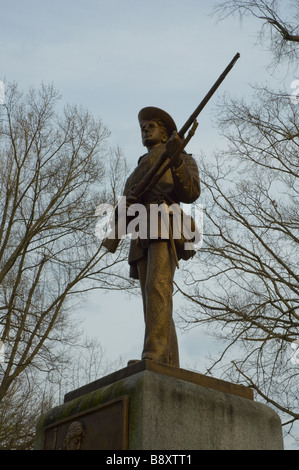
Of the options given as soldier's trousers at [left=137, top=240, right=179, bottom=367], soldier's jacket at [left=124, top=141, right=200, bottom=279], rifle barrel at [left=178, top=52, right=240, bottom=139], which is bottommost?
soldier's trousers at [left=137, top=240, right=179, bottom=367]

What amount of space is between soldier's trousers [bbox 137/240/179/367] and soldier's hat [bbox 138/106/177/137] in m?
1.27

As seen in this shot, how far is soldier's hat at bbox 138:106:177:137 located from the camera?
5660mm

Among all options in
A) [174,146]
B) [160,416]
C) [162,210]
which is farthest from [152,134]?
[160,416]

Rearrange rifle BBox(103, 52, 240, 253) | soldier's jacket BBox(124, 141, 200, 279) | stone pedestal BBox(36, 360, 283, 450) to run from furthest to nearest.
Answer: soldier's jacket BBox(124, 141, 200, 279)
rifle BBox(103, 52, 240, 253)
stone pedestal BBox(36, 360, 283, 450)

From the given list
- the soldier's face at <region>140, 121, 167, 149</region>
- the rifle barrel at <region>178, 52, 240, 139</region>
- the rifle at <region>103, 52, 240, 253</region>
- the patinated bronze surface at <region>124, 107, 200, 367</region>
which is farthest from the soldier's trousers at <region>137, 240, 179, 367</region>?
the soldier's face at <region>140, 121, 167, 149</region>

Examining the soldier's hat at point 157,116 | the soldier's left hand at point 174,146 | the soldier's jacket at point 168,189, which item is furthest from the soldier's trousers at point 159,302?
the soldier's hat at point 157,116

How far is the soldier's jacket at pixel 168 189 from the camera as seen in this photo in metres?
5.20

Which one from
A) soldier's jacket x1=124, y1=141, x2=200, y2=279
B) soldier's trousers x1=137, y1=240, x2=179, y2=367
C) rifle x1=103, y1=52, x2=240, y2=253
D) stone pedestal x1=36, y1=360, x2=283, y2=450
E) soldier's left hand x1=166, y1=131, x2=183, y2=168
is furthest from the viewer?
soldier's jacket x1=124, y1=141, x2=200, y2=279

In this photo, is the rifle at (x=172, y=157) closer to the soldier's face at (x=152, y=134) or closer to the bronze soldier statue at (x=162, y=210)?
the bronze soldier statue at (x=162, y=210)

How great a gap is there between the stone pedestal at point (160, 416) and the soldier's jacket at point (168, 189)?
3.86 ft

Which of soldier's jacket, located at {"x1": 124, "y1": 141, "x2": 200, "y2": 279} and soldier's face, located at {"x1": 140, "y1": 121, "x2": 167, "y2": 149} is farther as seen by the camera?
soldier's face, located at {"x1": 140, "y1": 121, "x2": 167, "y2": 149}

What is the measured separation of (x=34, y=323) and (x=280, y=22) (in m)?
8.70

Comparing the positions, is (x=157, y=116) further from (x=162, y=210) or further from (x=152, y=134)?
(x=162, y=210)

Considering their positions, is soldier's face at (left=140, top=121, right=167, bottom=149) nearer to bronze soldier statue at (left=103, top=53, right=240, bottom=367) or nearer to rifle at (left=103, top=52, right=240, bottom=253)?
bronze soldier statue at (left=103, top=53, right=240, bottom=367)
